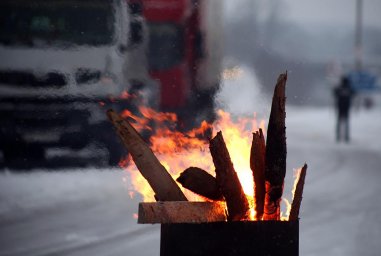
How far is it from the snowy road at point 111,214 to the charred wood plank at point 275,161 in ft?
7.71

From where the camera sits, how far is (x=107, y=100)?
30.7 ft

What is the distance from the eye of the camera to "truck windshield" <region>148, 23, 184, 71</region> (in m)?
10.3

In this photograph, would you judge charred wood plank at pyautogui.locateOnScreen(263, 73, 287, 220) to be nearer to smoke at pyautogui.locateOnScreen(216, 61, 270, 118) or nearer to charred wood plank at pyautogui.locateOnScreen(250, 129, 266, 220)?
charred wood plank at pyautogui.locateOnScreen(250, 129, 266, 220)

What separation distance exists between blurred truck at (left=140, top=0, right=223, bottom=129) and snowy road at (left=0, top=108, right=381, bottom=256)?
1414mm

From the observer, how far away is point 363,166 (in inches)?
516

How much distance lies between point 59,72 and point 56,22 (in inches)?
41.8

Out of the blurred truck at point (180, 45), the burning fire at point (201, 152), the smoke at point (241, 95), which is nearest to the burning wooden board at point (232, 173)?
the burning fire at point (201, 152)

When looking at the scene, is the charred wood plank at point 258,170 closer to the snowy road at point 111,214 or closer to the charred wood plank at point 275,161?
the charred wood plank at point 275,161

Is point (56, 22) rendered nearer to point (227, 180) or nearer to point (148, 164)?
point (148, 164)

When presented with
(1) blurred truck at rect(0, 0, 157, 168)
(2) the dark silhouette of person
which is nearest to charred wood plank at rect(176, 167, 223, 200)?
(1) blurred truck at rect(0, 0, 157, 168)

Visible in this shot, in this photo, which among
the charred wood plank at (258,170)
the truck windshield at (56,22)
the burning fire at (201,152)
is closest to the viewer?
the charred wood plank at (258,170)

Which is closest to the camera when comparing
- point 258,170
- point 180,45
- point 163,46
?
point 258,170

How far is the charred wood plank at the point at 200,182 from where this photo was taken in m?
3.63

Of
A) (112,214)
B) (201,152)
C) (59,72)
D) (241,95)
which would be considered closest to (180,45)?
(59,72)
